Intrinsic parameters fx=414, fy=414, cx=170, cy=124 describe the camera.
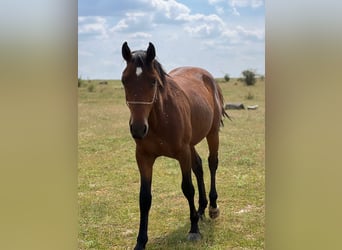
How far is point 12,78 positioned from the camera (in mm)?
1583

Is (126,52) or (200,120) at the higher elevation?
(126,52)

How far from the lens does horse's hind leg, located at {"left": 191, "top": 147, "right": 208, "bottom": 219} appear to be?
2.09 meters

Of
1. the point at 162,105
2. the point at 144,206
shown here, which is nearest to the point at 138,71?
the point at 162,105

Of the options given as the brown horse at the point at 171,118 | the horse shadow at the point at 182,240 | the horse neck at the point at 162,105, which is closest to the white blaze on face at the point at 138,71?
the brown horse at the point at 171,118

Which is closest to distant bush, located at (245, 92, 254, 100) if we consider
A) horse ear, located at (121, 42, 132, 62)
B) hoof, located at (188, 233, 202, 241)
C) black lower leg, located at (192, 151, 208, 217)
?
black lower leg, located at (192, 151, 208, 217)

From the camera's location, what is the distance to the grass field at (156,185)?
6.08 ft

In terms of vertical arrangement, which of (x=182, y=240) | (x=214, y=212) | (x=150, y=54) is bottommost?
(x=182, y=240)

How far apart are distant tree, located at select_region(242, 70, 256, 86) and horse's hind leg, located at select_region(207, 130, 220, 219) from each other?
47 centimetres

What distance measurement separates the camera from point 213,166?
2090mm

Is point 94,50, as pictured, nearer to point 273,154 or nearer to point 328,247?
point 273,154

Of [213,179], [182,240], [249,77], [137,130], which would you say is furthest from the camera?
[213,179]

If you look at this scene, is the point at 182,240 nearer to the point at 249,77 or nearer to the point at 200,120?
the point at 200,120

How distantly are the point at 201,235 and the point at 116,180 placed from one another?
484 mm

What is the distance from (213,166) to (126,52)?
0.77 m
